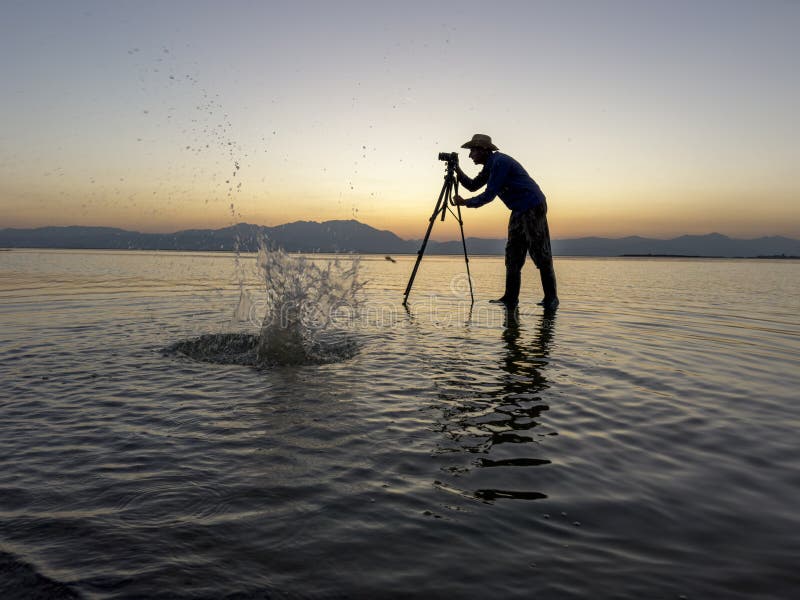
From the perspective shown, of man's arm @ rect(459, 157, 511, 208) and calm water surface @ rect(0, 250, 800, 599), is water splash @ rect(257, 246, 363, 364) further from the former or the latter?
man's arm @ rect(459, 157, 511, 208)

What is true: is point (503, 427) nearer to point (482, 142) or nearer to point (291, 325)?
point (291, 325)

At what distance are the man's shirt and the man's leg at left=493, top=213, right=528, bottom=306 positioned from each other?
0.36 metres

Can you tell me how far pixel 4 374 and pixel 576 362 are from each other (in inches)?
292

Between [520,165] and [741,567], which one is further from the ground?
[520,165]

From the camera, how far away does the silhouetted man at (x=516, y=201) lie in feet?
38.4

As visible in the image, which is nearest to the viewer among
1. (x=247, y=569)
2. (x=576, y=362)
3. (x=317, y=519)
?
(x=247, y=569)

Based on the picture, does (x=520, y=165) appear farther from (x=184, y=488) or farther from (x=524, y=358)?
(x=184, y=488)

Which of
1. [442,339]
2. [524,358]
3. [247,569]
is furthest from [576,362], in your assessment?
[247,569]

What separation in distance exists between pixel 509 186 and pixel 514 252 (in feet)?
5.44

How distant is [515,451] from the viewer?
377 cm

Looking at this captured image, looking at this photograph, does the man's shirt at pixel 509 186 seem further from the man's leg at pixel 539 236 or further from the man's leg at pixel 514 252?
the man's leg at pixel 514 252

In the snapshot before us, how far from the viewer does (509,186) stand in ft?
39.4

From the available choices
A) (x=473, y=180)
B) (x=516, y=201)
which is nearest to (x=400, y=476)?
(x=516, y=201)

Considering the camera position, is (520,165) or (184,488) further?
(520,165)
